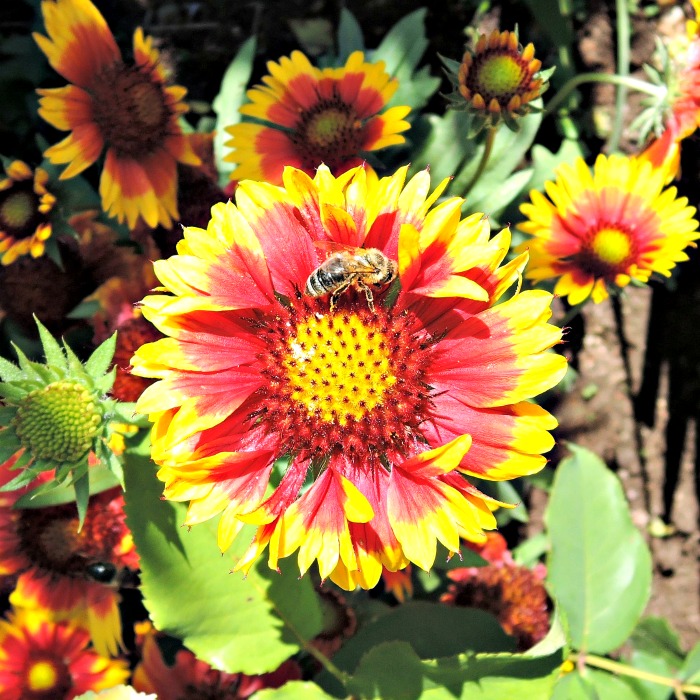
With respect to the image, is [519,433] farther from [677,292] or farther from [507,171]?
[677,292]

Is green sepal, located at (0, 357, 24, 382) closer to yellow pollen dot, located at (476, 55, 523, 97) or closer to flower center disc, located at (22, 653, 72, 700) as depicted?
flower center disc, located at (22, 653, 72, 700)

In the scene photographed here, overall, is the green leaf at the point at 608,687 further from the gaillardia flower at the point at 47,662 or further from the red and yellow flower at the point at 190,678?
the gaillardia flower at the point at 47,662

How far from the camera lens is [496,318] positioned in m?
1.22

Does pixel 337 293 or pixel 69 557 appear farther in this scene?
pixel 69 557

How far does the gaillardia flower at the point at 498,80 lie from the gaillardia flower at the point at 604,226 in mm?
318

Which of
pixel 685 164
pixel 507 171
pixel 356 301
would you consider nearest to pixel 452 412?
pixel 356 301

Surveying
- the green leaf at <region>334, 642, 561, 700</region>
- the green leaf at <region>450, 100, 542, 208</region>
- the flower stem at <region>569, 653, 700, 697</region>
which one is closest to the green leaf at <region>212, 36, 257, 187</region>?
the green leaf at <region>450, 100, 542, 208</region>

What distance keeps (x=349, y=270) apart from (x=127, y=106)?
0.93 meters

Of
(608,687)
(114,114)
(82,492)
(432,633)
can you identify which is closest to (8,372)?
(82,492)

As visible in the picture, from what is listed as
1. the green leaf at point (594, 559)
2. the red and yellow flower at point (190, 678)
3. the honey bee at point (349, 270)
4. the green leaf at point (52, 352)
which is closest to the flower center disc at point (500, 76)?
the honey bee at point (349, 270)

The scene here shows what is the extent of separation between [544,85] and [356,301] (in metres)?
0.70

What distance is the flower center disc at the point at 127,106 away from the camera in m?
1.81

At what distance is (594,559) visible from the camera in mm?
1752

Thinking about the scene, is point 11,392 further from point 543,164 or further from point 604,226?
point 543,164
